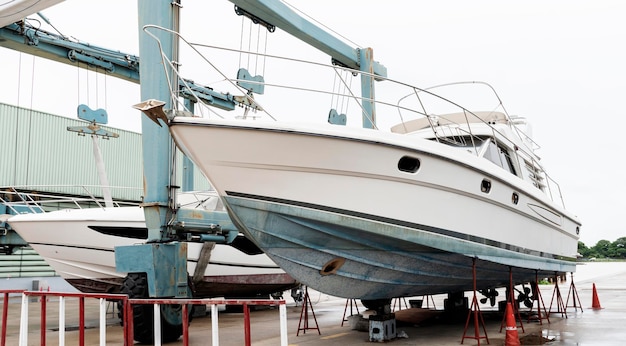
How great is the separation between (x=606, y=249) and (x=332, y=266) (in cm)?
6631

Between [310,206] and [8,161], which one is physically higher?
[8,161]

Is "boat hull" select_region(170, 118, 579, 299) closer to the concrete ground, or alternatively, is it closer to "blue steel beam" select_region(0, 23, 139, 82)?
the concrete ground

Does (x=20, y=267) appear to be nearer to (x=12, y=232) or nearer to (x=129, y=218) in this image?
(x=12, y=232)

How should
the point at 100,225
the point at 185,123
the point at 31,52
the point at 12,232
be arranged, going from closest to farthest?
the point at 185,123 < the point at 100,225 < the point at 31,52 < the point at 12,232

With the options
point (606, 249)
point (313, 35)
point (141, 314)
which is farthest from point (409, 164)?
point (606, 249)

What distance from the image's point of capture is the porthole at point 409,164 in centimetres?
628

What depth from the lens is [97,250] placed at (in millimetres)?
9883

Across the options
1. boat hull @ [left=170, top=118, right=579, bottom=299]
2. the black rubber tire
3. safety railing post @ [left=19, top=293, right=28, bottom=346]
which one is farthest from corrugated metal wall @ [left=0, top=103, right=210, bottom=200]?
boat hull @ [left=170, top=118, right=579, bottom=299]

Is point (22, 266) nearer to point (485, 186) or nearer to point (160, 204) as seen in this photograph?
point (160, 204)

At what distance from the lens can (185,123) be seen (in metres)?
5.71

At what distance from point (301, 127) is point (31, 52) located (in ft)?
24.2

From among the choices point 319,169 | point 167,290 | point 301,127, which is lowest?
point 167,290

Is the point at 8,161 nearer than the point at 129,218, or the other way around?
the point at 129,218

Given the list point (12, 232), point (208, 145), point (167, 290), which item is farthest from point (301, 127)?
point (12, 232)
